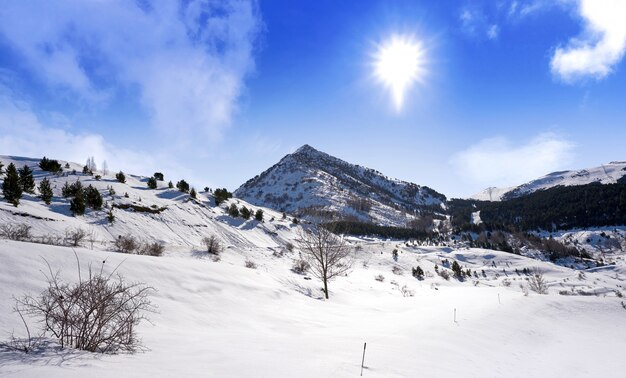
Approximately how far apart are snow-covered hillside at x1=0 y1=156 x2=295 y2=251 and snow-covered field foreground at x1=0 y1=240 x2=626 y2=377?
12.7m

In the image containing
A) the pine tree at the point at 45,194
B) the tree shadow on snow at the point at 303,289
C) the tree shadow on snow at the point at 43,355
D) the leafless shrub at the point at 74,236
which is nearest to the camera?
the tree shadow on snow at the point at 43,355

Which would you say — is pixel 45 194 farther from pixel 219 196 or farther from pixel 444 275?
pixel 444 275

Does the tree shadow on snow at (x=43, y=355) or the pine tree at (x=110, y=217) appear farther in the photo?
the pine tree at (x=110, y=217)

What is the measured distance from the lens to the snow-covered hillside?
21.1 m

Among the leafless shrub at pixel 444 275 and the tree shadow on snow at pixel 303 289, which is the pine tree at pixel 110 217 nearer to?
the tree shadow on snow at pixel 303 289

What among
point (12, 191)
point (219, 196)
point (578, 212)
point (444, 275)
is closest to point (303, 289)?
point (12, 191)

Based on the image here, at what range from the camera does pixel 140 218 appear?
2983cm

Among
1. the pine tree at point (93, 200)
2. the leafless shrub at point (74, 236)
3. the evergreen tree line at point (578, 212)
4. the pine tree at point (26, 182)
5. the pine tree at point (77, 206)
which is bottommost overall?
the leafless shrub at point (74, 236)

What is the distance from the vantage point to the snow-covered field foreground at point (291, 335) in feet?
15.7

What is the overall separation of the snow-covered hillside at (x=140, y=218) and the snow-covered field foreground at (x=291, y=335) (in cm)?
1274

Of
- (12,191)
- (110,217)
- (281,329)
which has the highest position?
(12,191)

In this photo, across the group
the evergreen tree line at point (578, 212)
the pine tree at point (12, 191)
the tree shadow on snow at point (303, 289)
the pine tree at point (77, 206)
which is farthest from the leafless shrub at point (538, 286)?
the evergreen tree line at point (578, 212)

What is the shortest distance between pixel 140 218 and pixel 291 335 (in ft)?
88.1

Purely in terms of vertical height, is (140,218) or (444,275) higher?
(140,218)
